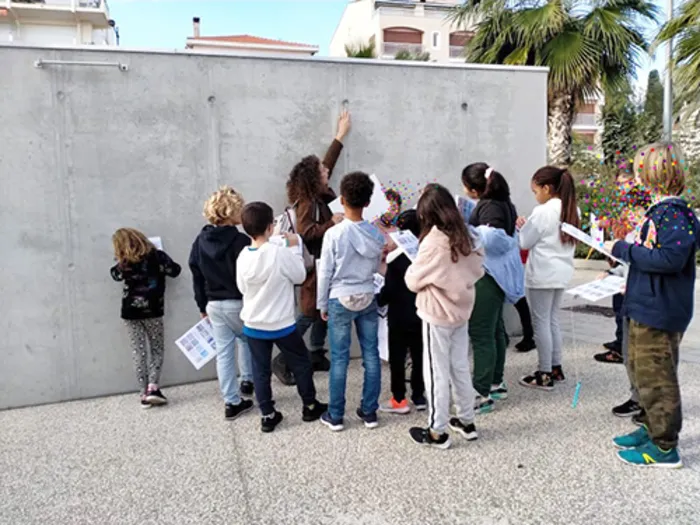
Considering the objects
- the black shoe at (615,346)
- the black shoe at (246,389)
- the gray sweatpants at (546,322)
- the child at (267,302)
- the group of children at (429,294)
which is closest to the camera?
the group of children at (429,294)

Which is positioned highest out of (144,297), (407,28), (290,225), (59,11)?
(407,28)

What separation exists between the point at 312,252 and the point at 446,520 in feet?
8.62

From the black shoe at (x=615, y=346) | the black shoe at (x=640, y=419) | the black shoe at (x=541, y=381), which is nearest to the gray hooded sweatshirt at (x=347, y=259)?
the black shoe at (x=541, y=381)

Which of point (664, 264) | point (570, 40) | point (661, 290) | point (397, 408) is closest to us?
point (664, 264)

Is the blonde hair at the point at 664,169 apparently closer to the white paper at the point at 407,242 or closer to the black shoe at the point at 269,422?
the white paper at the point at 407,242

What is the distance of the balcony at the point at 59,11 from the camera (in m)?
33.7

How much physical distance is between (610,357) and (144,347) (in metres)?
4.37

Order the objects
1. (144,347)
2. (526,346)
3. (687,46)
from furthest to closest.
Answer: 1. (687,46)
2. (526,346)
3. (144,347)

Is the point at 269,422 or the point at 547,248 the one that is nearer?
the point at 269,422

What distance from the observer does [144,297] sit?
14.5 ft

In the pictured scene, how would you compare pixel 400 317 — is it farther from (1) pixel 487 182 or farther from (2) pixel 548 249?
(2) pixel 548 249

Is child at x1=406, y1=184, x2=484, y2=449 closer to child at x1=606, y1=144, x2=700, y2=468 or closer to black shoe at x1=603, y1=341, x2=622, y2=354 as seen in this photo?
child at x1=606, y1=144, x2=700, y2=468

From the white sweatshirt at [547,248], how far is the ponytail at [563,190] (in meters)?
0.04

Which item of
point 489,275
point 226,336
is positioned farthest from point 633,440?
point 226,336
